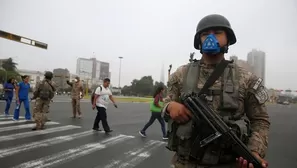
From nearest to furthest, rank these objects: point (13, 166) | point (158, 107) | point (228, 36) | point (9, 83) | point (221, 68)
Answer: point (221, 68)
point (228, 36)
point (13, 166)
point (158, 107)
point (9, 83)

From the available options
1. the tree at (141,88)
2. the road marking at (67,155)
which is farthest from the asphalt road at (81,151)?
the tree at (141,88)

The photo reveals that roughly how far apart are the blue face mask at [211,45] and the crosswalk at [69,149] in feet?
11.5

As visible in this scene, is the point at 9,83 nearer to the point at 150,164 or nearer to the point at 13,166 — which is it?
the point at 13,166

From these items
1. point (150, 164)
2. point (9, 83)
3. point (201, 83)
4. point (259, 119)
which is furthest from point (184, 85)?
point (9, 83)

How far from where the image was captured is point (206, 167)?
1863 mm

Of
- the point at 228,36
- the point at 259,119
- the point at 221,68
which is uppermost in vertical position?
the point at 228,36

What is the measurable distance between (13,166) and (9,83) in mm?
8973

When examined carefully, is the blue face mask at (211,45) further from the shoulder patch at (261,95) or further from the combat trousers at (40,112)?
the combat trousers at (40,112)

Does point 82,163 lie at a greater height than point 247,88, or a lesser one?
lesser

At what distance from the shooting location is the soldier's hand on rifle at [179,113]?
1.82 metres

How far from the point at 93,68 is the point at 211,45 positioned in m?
129

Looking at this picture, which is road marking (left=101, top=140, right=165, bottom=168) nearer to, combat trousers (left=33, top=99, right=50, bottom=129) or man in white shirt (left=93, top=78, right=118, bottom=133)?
man in white shirt (left=93, top=78, right=118, bottom=133)

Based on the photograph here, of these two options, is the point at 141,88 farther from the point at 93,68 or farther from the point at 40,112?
the point at 40,112

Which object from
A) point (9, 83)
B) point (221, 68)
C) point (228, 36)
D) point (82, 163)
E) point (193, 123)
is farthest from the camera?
point (9, 83)
